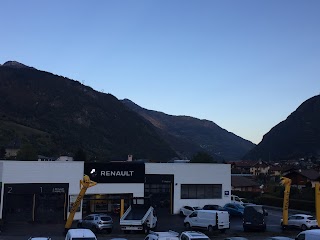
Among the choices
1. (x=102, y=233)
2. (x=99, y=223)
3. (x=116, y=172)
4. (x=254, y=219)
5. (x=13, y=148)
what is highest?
(x=13, y=148)

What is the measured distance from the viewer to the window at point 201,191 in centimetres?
4653

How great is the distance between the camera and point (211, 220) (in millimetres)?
32438

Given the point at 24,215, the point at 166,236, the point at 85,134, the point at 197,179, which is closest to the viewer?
the point at 166,236

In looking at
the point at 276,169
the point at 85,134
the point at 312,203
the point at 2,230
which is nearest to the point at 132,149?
the point at 85,134

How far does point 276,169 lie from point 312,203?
8821 cm

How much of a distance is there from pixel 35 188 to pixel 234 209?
19856mm

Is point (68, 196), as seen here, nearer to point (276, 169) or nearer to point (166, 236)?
point (166, 236)

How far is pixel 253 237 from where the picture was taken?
98.1 ft

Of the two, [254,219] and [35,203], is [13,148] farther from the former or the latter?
[254,219]

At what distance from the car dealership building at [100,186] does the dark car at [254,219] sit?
13377mm

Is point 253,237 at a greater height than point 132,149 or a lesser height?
lesser

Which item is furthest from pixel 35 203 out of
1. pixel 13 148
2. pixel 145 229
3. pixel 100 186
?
pixel 13 148

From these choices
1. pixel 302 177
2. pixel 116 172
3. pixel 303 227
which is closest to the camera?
pixel 303 227

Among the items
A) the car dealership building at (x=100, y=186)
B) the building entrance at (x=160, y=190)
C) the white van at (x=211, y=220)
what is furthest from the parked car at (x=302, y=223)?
the building entrance at (x=160, y=190)
